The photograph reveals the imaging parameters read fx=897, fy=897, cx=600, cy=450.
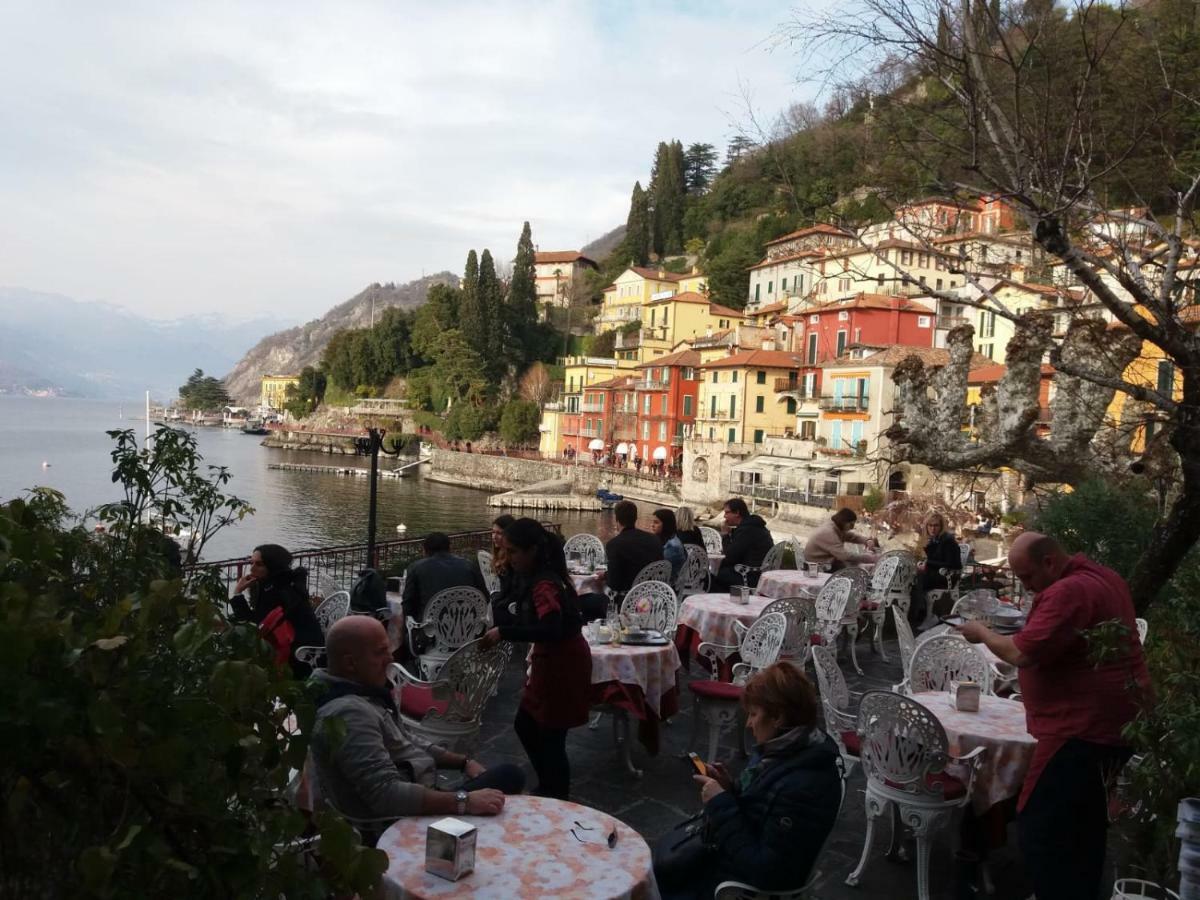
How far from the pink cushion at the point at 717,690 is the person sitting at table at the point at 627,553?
88.2 inches

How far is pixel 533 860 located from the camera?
108 inches

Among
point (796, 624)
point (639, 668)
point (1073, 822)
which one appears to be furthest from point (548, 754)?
point (796, 624)

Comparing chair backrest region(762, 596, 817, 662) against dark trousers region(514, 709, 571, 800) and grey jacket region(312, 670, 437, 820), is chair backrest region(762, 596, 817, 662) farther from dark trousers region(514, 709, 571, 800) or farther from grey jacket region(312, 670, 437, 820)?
grey jacket region(312, 670, 437, 820)

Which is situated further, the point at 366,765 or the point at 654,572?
the point at 654,572

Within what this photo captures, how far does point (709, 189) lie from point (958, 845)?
96567 millimetres

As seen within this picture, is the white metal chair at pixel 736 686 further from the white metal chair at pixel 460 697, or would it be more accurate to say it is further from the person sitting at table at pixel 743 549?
the person sitting at table at pixel 743 549

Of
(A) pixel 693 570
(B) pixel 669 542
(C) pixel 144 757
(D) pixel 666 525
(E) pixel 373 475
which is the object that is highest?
(C) pixel 144 757

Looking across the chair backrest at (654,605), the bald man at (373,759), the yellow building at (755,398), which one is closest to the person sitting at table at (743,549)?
the chair backrest at (654,605)

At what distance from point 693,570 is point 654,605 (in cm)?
304

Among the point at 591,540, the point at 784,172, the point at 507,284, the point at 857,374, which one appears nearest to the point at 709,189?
the point at 507,284

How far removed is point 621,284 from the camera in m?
86.3

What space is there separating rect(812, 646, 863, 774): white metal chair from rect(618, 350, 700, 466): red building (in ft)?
174

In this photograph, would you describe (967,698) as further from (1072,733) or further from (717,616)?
(717,616)

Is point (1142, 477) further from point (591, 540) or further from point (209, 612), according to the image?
point (209, 612)
